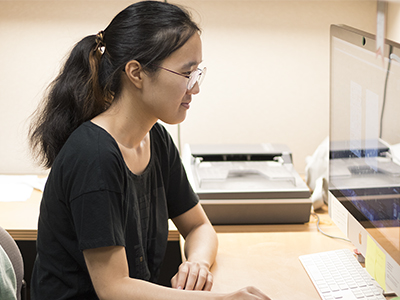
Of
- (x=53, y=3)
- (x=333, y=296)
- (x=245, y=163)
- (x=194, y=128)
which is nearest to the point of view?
(x=333, y=296)

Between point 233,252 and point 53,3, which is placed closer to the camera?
point 233,252

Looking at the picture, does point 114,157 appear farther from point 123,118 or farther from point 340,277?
point 340,277

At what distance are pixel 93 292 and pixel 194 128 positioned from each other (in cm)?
102

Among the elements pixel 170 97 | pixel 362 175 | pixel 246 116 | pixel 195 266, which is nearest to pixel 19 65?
pixel 246 116

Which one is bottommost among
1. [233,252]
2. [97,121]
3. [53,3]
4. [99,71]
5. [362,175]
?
[233,252]

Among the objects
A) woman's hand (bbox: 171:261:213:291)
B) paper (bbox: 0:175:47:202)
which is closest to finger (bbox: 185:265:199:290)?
woman's hand (bbox: 171:261:213:291)

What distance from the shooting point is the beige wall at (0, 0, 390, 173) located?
1.86 metres

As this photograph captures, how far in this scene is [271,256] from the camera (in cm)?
127

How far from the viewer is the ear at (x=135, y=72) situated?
101cm

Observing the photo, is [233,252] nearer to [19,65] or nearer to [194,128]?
[194,128]

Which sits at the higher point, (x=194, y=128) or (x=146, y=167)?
(x=146, y=167)

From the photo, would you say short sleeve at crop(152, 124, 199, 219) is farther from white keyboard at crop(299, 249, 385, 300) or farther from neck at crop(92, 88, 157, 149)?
white keyboard at crop(299, 249, 385, 300)

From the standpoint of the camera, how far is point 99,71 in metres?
1.08

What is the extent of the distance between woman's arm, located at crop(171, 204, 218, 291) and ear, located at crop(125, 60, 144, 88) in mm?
421
